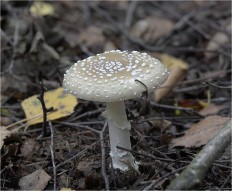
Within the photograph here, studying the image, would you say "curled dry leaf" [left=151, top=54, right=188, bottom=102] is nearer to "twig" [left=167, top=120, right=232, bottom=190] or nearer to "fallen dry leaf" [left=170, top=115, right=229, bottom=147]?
"fallen dry leaf" [left=170, top=115, right=229, bottom=147]

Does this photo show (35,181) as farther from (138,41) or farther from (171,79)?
(138,41)

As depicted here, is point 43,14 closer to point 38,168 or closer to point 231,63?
point 231,63

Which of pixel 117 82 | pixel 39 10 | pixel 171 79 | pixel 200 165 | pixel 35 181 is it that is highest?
pixel 117 82

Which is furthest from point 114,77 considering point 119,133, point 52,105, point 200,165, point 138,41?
point 138,41

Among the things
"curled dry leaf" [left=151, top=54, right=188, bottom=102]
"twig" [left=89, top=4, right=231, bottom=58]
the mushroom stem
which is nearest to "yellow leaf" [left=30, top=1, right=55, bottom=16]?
"twig" [left=89, top=4, right=231, bottom=58]

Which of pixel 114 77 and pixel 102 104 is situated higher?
pixel 114 77

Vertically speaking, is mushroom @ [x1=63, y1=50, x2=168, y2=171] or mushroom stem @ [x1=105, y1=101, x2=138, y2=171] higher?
mushroom @ [x1=63, y1=50, x2=168, y2=171]

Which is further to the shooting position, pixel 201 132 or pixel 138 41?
pixel 138 41
